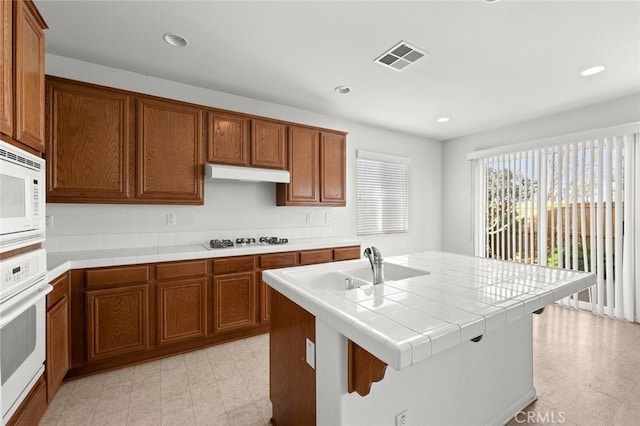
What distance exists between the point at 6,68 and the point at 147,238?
1.85 m

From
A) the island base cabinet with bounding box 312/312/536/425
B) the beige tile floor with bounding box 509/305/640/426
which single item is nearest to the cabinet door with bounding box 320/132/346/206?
the island base cabinet with bounding box 312/312/536/425

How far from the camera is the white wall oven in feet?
4.18

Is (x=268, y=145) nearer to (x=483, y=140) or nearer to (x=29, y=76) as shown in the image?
(x=29, y=76)

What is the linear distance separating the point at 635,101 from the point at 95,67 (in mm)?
5822

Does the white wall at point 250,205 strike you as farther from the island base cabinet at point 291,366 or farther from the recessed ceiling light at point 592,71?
the recessed ceiling light at point 592,71

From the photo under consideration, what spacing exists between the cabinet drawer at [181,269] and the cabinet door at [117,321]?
0.52 feet

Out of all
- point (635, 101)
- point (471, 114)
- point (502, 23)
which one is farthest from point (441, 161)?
point (502, 23)

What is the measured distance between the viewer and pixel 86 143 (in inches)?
95.7

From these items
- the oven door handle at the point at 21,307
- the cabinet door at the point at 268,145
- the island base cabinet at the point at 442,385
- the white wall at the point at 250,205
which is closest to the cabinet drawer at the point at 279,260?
the white wall at the point at 250,205

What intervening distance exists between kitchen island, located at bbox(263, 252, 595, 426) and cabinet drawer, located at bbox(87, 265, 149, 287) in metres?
1.42

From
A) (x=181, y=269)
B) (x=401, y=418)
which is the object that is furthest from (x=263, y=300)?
(x=401, y=418)

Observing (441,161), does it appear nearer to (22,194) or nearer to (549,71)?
(549,71)

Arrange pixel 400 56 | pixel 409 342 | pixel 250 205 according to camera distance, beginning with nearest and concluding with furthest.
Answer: pixel 409 342 → pixel 400 56 → pixel 250 205

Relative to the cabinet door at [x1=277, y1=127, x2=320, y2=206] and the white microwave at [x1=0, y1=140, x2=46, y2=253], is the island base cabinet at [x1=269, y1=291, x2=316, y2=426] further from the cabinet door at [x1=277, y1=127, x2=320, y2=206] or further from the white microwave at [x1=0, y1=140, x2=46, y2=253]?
the cabinet door at [x1=277, y1=127, x2=320, y2=206]
